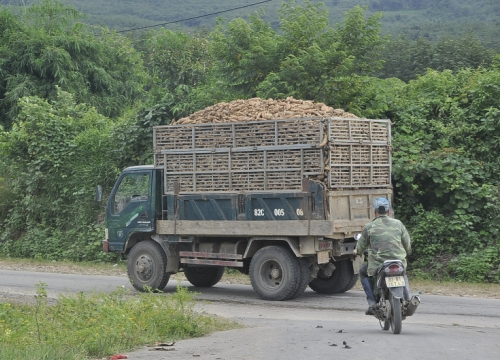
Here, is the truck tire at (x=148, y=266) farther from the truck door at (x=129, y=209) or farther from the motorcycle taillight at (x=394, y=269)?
the motorcycle taillight at (x=394, y=269)

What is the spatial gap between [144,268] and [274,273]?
2.78 m

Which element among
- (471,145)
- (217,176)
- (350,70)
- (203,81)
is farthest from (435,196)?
(203,81)

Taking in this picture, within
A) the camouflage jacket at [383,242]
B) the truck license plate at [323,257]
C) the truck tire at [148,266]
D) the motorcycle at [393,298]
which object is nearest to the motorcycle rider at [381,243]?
the camouflage jacket at [383,242]

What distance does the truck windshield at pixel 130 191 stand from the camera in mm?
15578

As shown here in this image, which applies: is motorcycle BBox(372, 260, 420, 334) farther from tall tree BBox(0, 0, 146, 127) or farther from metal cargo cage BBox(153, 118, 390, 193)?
tall tree BBox(0, 0, 146, 127)

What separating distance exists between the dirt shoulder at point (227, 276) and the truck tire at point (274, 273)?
2.81 m

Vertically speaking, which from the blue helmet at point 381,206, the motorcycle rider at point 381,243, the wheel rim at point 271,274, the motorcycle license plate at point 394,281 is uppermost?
the blue helmet at point 381,206

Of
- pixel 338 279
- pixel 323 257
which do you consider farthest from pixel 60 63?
pixel 323 257

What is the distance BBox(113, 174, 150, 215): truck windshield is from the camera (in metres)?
15.6

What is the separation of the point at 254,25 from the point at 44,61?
15.1 m

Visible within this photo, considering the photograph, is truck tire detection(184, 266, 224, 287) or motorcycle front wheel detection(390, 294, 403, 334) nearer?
motorcycle front wheel detection(390, 294, 403, 334)

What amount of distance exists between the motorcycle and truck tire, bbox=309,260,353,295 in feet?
15.6

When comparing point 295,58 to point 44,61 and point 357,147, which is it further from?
point 44,61

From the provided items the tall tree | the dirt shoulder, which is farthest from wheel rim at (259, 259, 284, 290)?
the tall tree
